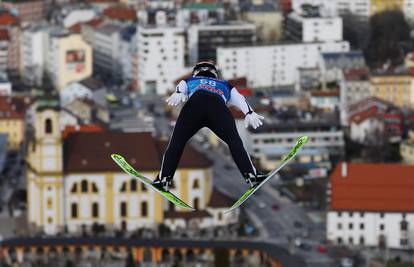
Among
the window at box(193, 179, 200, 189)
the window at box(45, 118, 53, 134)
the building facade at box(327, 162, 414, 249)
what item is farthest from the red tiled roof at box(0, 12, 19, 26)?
the building facade at box(327, 162, 414, 249)

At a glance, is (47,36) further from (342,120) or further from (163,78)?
(342,120)

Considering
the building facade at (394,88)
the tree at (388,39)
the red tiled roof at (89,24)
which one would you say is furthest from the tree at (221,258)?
the red tiled roof at (89,24)

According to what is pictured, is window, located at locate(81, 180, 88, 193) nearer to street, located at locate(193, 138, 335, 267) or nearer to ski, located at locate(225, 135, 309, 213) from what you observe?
street, located at locate(193, 138, 335, 267)

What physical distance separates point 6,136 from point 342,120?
7.91m

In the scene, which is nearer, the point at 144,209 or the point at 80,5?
the point at 144,209

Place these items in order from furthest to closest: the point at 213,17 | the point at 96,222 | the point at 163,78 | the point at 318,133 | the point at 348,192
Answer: the point at 213,17 → the point at 163,78 → the point at 318,133 → the point at 96,222 → the point at 348,192

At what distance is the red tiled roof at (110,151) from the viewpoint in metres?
28.2

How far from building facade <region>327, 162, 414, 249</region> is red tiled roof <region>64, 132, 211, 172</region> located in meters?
3.00

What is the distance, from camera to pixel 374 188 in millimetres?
27062

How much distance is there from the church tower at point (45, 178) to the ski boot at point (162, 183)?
18687mm

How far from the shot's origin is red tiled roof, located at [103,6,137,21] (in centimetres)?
5316

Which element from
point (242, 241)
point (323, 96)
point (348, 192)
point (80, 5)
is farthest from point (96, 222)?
point (80, 5)

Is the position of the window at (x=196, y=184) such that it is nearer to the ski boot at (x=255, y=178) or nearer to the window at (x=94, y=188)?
the window at (x=94, y=188)

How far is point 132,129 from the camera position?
35594 mm
